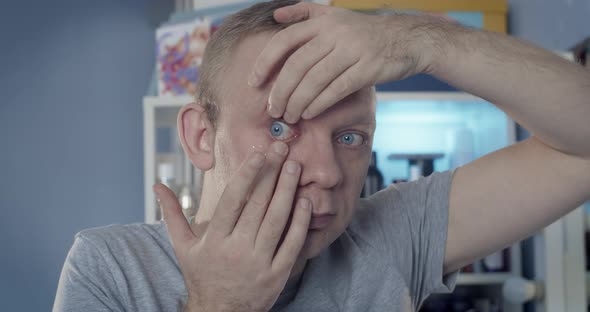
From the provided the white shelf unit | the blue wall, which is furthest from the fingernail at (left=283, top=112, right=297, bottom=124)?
the blue wall

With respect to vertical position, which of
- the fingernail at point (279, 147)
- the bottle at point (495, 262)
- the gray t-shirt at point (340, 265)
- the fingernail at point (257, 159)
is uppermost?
the fingernail at point (279, 147)

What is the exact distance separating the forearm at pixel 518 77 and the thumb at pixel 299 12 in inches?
6.1

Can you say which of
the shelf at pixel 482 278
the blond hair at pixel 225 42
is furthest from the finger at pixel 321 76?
the shelf at pixel 482 278

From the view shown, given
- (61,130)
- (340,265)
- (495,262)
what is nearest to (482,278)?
(495,262)

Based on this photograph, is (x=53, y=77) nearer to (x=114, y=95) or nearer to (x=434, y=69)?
(x=114, y=95)

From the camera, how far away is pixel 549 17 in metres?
1.71

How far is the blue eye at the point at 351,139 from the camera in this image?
87cm

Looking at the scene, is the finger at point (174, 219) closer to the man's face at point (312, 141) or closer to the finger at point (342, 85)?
the man's face at point (312, 141)

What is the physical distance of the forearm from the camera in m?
0.76

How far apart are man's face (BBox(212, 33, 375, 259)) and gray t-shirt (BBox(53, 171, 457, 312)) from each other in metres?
0.15

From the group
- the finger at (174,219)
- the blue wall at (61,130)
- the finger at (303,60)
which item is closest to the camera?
the finger at (303,60)

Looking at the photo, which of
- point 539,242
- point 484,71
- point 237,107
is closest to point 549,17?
point 539,242

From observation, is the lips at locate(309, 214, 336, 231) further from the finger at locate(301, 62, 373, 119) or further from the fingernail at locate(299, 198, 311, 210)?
the finger at locate(301, 62, 373, 119)

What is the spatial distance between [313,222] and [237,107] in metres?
0.20
